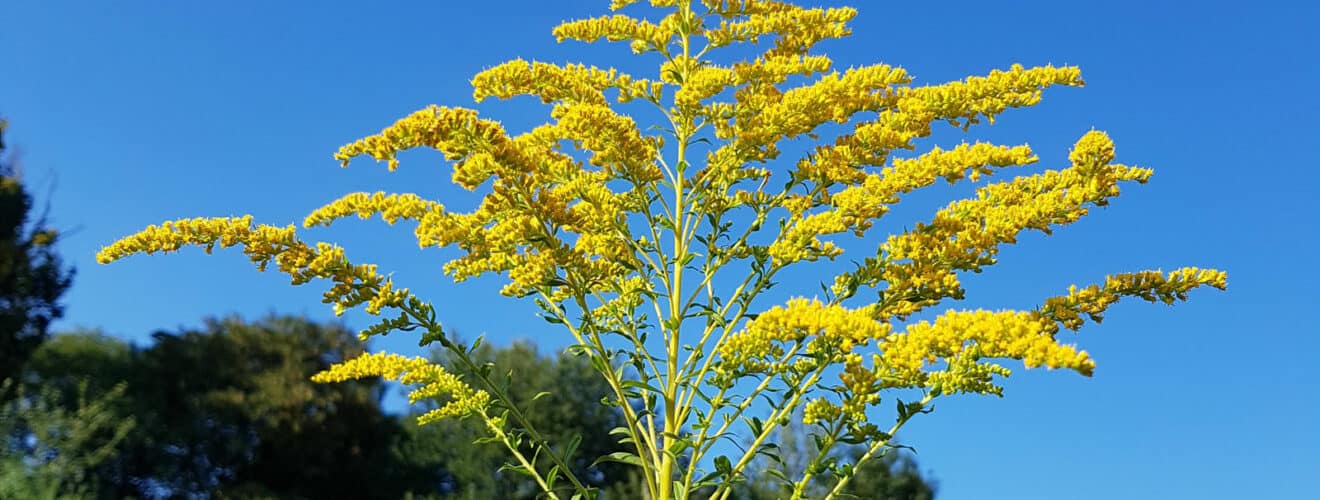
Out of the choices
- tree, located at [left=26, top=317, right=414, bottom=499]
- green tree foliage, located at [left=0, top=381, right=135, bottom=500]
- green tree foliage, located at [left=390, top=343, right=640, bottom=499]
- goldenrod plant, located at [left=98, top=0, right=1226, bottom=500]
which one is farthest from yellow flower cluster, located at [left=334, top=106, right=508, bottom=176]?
tree, located at [left=26, top=317, right=414, bottom=499]

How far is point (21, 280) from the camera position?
20.6m

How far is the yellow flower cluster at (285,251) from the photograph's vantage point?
5070 millimetres

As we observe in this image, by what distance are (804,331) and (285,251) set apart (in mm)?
2644

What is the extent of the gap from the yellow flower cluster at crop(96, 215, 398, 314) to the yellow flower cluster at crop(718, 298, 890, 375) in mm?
1771

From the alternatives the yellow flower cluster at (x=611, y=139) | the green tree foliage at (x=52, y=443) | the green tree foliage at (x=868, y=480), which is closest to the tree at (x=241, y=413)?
the green tree foliage at (x=52, y=443)

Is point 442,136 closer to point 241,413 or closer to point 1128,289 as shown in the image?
point 1128,289

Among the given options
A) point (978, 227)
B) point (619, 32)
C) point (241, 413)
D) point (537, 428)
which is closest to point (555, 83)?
point (619, 32)

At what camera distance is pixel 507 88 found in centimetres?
586

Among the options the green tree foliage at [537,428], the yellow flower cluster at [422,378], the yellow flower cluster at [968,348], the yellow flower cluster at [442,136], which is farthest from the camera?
the green tree foliage at [537,428]

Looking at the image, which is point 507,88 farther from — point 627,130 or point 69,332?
point 69,332

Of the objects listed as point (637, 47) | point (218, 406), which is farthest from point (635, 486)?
point (637, 47)

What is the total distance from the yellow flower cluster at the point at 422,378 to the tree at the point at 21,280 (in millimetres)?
17866

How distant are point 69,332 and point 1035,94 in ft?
91.0

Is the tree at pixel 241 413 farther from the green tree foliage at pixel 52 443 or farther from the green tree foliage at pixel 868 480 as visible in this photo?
the green tree foliage at pixel 868 480
